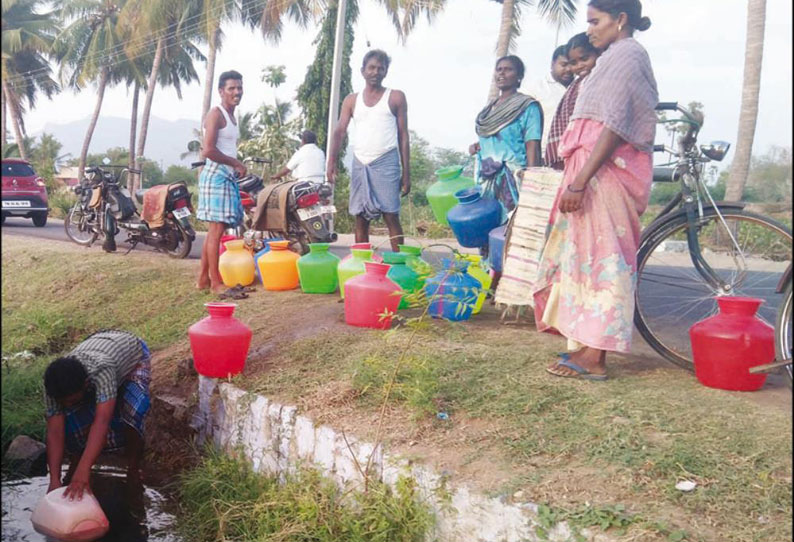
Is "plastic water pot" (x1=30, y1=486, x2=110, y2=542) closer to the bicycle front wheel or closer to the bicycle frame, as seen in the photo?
the bicycle front wheel

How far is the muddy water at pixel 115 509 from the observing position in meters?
3.44

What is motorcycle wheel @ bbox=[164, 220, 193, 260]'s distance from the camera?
7.31 meters

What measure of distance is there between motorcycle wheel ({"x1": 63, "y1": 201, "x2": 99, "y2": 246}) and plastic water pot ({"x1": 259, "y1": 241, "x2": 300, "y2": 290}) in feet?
7.35

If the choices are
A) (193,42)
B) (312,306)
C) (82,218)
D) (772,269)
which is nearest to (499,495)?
(772,269)

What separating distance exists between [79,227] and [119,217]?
398 millimetres

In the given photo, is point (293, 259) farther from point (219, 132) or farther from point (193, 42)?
point (193, 42)

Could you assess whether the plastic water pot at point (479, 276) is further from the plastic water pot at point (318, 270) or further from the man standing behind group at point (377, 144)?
the plastic water pot at point (318, 270)

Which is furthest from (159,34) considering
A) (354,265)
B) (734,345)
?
(734,345)

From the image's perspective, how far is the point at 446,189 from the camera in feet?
17.6

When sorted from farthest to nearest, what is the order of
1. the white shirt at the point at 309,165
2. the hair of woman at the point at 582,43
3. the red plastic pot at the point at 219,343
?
Result: the white shirt at the point at 309,165, the hair of woman at the point at 582,43, the red plastic pot at the point at 219,343

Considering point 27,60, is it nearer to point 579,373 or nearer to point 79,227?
point 579,373

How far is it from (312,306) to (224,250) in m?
1.55

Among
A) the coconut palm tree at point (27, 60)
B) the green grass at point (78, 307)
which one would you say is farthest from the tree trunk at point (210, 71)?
the coconut palm tree at point (27, 60)

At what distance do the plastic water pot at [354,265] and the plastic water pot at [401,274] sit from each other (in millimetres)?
129
